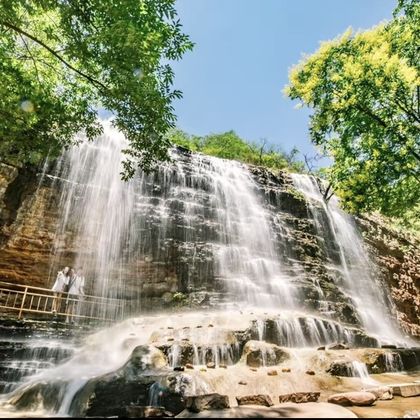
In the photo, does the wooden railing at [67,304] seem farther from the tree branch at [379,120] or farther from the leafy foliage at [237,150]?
the leafy foliage at [237,150]

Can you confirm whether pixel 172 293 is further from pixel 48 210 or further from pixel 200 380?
pixel 200 380

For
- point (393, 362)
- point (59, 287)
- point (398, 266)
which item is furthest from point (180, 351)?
point (398, 266)

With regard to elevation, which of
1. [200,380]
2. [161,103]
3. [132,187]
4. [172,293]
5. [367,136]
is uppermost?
[132,187]

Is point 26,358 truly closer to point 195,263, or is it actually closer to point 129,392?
point 129,392

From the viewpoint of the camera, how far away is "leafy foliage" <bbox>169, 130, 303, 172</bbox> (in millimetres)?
33562

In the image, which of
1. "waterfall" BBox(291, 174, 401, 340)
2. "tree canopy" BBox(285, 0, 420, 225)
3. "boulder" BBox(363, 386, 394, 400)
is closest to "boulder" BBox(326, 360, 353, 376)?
"boulder" BBox(363, 386, 394, 400)

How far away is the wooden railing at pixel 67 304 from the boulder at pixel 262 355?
714 centimetres

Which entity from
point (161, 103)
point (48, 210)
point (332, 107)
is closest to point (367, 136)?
point (332, 107)

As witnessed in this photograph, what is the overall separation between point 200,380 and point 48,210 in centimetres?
1177

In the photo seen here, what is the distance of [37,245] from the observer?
14.4 m

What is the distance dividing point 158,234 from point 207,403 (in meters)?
12.2

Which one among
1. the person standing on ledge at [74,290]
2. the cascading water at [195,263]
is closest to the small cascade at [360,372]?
the cascading water at [195,263]

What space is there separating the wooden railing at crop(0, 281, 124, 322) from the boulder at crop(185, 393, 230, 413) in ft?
31.1

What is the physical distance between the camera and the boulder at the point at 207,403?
14.2ft
